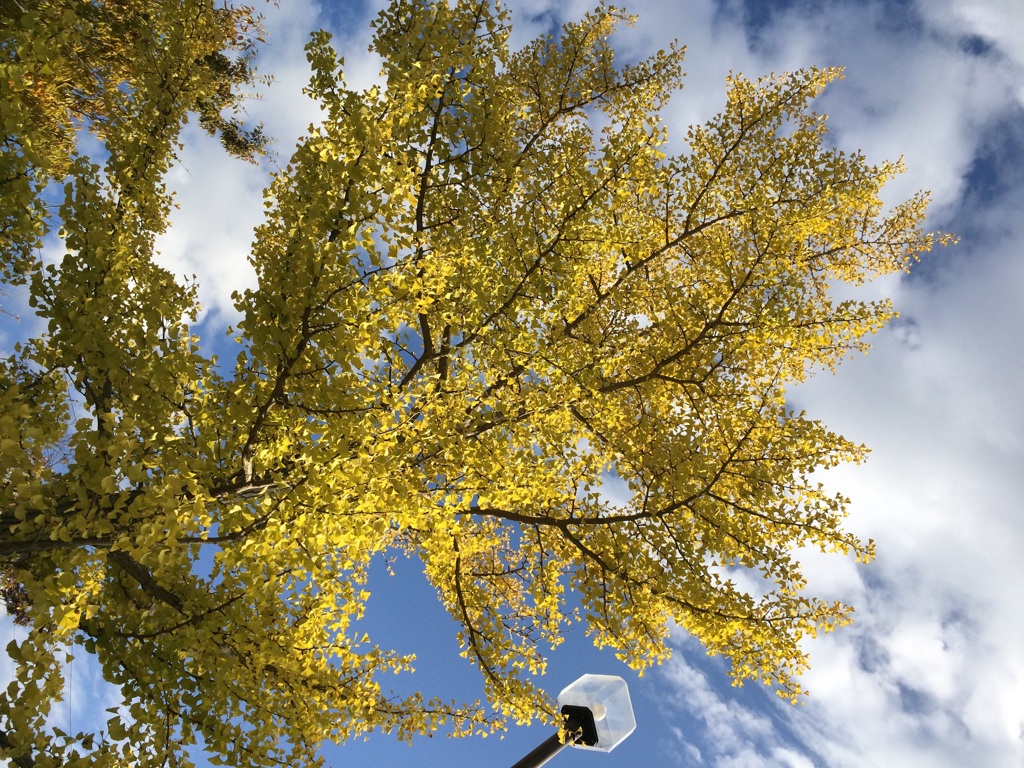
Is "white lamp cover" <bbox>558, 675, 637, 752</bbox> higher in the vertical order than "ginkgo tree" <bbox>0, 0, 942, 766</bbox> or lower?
lower

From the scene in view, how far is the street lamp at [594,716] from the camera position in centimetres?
374

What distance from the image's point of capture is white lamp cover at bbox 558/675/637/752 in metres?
3.80

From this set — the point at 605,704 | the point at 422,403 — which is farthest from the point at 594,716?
the point at 422,403

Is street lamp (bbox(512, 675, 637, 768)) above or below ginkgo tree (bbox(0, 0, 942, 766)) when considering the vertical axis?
below

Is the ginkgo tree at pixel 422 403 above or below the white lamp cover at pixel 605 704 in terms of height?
above

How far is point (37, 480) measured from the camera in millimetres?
2680

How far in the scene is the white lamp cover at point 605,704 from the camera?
380cm

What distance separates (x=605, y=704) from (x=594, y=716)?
12 cm

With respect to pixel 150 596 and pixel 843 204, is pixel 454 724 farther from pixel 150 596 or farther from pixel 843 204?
pixel 843 204

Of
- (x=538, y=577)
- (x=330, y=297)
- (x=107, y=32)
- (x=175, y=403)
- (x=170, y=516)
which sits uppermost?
(x=107, y=32)

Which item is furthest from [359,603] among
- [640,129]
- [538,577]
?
[640,129]

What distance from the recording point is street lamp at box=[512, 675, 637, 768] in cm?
374

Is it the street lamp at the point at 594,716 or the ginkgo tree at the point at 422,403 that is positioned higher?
the ginkgo tree at the point at 422,403

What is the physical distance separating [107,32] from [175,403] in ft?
29.9
